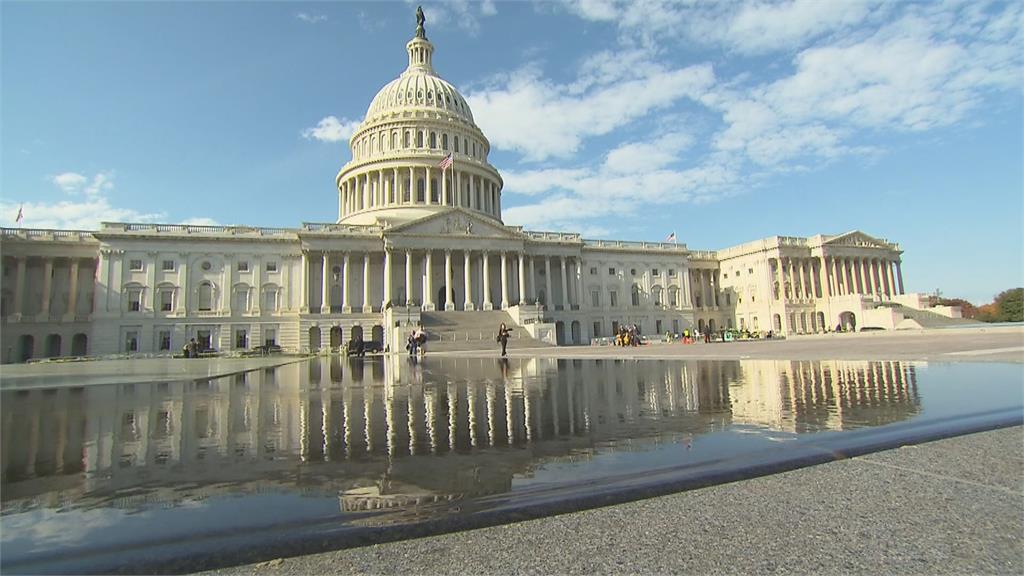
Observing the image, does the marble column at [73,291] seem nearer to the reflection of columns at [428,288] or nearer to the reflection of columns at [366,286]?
the reflection of columns at [366,286]

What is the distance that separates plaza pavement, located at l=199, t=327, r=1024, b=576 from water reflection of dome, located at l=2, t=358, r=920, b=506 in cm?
107

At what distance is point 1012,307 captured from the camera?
71.9 m

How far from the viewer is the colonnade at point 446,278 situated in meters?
57.2

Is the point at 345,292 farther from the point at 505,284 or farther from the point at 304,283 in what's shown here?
the point at 505,284

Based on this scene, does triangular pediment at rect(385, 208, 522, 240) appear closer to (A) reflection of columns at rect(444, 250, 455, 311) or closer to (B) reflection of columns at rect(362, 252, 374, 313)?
(A) reflection of columns at rect(444, 250, 455, 311)

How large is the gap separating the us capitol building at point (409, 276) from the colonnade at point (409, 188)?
236mm

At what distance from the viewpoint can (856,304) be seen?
221 feet

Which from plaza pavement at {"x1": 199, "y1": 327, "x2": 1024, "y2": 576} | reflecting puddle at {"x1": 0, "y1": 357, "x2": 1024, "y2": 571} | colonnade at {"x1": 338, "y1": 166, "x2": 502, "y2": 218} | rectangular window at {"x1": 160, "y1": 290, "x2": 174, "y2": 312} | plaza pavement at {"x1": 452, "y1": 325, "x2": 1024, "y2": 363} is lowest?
plaza pavement at {"x1": 199, "y1": 327, "x2": 1024, "y2": 576}

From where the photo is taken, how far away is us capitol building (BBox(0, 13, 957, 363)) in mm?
52938

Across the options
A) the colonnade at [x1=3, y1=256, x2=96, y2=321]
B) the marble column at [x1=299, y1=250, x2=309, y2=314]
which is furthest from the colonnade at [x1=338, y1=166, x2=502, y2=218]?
the colonnade at [x1=3, y1=256, x2=96, y2=321]

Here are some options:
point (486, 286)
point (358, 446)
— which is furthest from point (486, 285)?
point (358, 446)

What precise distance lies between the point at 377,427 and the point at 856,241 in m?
87.5

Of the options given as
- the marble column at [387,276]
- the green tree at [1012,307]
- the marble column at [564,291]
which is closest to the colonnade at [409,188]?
the marble column at [387,276]

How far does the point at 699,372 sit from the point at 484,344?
103 ft
